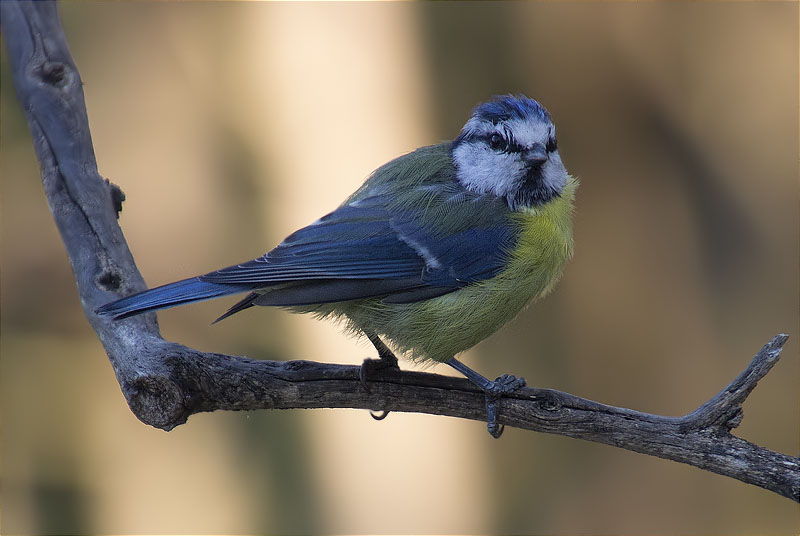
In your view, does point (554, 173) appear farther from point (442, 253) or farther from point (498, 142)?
point (442, 253)

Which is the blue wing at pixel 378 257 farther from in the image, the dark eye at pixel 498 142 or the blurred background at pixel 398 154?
the blurred background at pixel 398 154

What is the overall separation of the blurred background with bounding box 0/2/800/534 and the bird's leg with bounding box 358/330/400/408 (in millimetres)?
1214

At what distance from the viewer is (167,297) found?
6.32ft

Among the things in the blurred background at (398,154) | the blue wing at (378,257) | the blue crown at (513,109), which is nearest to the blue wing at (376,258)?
the blue wing at (378,257)

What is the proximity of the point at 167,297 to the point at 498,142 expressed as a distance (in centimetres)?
110

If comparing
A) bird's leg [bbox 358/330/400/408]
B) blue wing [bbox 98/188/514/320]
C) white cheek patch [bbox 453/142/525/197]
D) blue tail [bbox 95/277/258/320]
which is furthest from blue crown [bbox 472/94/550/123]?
blue tail [bbox 95/277/258/320]

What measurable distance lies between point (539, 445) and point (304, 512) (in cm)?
121

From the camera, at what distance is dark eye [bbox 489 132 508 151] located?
2.33 meters

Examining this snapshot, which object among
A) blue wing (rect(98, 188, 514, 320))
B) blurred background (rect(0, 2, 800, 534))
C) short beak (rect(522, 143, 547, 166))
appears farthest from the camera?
blurred background (rect(0, 2, 800, 534))

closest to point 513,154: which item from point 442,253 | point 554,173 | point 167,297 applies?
point 554,173

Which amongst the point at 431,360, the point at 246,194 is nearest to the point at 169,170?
the point at 246,194

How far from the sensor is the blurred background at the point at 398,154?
3.54 meters

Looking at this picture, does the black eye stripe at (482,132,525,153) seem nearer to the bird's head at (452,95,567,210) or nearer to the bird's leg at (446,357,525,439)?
the bird's head at (452,95,567,210)

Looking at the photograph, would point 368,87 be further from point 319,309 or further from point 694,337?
point 694,337
